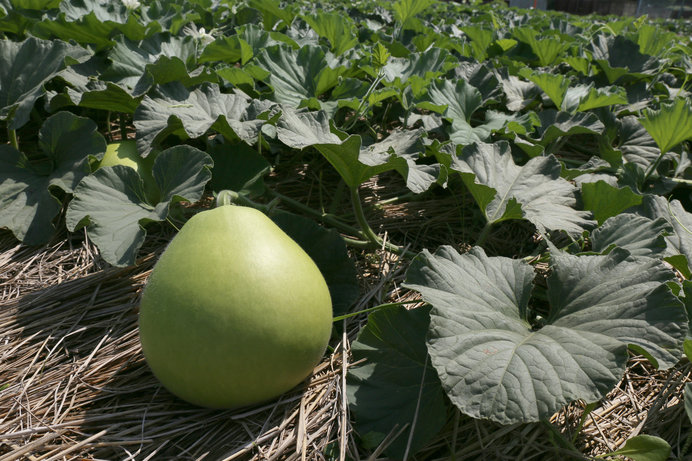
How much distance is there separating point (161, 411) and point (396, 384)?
591 mm

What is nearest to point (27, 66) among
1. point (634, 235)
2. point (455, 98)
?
point (455, 98)

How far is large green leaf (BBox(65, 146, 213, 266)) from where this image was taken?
1632 millimetres

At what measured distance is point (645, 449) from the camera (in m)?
1.24

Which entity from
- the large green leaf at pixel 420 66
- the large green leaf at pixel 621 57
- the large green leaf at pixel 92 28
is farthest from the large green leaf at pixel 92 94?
the large green leaf at pixel 621 57

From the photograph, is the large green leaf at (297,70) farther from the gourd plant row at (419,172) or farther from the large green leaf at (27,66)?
the large green leaf at (27,66)

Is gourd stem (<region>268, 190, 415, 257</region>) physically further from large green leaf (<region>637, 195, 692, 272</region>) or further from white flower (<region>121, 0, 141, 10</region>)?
white flower (<region>121, 0, 141, 10</region>)

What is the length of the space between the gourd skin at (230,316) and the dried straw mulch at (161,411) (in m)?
0.09

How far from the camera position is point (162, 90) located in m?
2.04

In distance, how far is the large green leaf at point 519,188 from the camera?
1.70 metres

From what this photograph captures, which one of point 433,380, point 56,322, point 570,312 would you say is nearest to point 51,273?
point 56,322

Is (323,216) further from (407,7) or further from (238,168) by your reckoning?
(407,7)

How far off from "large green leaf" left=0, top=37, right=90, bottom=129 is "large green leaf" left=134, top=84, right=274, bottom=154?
1.36ft

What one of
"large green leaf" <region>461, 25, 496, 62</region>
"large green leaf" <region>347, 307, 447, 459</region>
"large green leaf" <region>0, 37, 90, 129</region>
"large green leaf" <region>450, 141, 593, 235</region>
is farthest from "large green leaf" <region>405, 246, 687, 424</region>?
"large green leaf" <region>461, 25, 496, 62</region>

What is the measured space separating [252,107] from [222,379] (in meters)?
1.05
